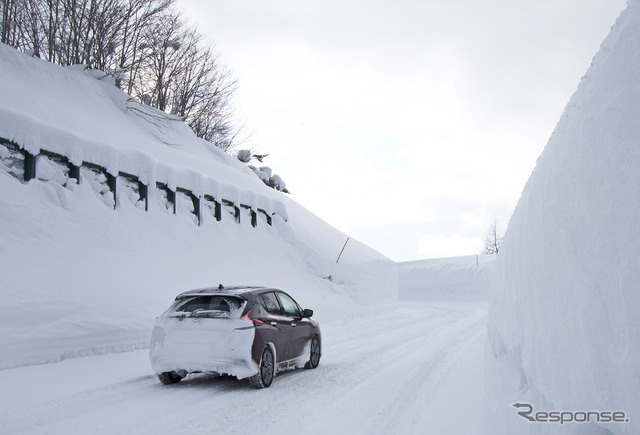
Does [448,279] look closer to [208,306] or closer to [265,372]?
[265,372]

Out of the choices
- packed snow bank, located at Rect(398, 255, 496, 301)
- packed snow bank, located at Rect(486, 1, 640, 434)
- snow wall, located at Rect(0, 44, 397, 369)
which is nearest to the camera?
packed snow bank, located at Rect(486, 1, 640, 434)

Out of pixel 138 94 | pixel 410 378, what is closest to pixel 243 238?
pixel 410 378

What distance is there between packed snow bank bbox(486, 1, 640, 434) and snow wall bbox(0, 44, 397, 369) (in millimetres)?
7093

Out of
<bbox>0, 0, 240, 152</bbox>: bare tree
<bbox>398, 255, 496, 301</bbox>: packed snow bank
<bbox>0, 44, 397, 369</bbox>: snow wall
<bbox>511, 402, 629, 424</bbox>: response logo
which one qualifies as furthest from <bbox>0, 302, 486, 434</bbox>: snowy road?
<bbox>398, 255, 496, 301</bbox>: packed snow bank

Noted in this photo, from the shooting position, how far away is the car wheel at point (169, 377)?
782 cm

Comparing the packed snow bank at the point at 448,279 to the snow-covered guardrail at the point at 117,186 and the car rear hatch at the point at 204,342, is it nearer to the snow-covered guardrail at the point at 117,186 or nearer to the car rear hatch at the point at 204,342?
the snow-covered guardrail at the point at 117,186

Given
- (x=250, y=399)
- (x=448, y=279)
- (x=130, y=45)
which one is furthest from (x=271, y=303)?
(x=448, y=279)

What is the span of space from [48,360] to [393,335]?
9.19 metres

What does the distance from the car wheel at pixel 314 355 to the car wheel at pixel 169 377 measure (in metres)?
2.53

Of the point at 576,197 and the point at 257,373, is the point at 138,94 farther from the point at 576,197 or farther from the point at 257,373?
the point at 576,197

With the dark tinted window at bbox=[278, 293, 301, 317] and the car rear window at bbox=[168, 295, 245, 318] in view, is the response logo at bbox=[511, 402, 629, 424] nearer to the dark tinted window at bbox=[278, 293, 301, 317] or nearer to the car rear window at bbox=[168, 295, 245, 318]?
the car rear window at bbox=[168, 295, 245, 318]

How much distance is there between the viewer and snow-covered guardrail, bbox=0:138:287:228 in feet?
38.3

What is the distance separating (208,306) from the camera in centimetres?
805

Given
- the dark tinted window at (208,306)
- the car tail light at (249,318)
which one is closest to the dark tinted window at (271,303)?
the car tail light at (249,318)
